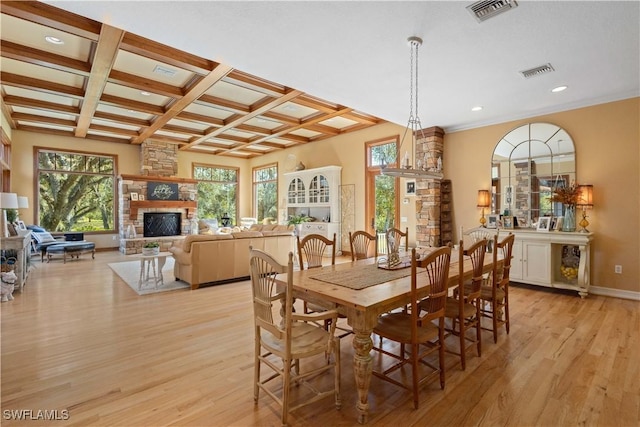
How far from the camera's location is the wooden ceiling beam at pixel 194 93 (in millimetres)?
Result: 4572

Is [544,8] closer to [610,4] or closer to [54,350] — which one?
[610,4]

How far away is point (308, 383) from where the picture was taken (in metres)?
2.36

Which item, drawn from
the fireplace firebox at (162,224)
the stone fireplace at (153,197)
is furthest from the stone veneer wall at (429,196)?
the fireplace firebox at (162,224)

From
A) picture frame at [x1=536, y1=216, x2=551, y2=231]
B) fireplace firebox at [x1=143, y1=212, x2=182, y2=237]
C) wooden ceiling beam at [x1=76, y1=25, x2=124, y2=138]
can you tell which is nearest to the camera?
wooden ceiling beam at [x1=76, y1=25, x2=124, y2=138]

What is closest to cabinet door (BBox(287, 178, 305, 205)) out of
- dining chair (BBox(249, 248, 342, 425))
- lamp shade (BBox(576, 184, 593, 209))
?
lamp shade (BBox(576, 184, 593, 209))

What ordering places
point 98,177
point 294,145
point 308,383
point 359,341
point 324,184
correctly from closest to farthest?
point 359,341
point 308,383
point 324,184
point 98,177
point 294,145

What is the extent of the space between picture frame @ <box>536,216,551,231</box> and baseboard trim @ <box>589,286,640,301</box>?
1060 millimetres

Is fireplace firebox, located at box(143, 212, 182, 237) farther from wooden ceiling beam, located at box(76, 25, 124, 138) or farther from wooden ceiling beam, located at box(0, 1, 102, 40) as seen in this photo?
wooden ceiling beam, located at box(0, 1, 102, 40)

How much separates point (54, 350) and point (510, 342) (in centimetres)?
427

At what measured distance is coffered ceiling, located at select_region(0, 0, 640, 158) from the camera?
2.63 metres

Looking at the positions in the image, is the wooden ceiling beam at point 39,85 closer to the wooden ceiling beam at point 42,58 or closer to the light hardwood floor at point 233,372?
the wooden ceiling beam at point 42,58

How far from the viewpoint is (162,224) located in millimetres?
9664

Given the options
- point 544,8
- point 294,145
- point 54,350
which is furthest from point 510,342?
point 294,145

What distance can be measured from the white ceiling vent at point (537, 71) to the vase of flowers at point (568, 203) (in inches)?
79.5
